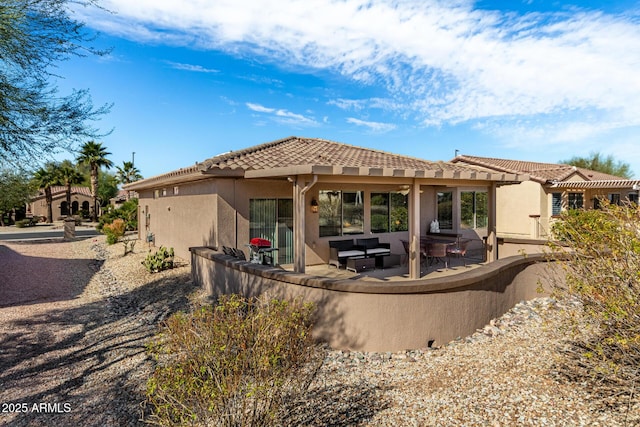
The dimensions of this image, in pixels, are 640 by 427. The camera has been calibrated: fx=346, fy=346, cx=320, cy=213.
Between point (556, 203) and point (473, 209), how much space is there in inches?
308

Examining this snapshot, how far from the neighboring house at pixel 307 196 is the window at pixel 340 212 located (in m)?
0.04

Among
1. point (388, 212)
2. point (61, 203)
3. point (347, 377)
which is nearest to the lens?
point (347, 377)

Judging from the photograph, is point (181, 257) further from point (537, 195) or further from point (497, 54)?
point (537, 195)

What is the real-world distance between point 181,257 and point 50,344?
295 inches

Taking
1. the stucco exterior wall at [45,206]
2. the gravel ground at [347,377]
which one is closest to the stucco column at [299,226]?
the gravel ground at [347,377]

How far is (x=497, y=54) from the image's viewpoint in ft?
46.3

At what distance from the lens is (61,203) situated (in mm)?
50969

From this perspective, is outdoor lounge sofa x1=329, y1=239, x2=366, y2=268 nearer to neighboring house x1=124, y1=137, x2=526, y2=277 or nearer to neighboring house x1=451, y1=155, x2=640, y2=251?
neighboring house x1=124, y1=137, x2=526, y2=277

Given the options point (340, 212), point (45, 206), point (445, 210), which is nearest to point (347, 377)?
point (340, 212)

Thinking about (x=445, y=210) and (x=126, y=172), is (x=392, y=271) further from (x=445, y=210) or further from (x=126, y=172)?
(x=126, y=172)

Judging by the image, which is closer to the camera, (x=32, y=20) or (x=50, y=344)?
(x=50, y=344)

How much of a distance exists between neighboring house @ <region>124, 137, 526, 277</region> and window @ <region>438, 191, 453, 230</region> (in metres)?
0.32

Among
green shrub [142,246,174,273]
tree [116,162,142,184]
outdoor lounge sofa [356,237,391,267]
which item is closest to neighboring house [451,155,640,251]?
outdoor lounge sofa [356,237,391,267]

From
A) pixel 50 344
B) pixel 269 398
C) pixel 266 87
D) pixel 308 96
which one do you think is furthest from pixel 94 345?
pixel 308 96
